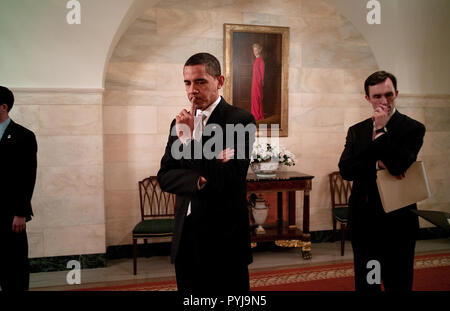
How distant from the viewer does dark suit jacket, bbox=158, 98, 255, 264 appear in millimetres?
1795

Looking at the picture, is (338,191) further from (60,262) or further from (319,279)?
(60,262)

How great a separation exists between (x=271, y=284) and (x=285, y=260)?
0.91 meters

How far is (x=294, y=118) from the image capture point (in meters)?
5.47

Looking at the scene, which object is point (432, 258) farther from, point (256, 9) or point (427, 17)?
point (256, 9)

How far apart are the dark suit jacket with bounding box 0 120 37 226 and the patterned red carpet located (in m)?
1.43

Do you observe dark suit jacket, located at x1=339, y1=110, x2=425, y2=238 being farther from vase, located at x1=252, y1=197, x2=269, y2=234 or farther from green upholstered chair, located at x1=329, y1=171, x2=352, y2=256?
green upholstered chair, located at x1=329, y1=171, x2=352, y2=256

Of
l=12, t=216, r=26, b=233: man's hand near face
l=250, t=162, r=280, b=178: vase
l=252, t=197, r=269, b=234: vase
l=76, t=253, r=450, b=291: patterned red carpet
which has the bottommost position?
l=76, t=253, r=450, b=291: patterned red carpet

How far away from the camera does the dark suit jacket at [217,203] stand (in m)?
1.79

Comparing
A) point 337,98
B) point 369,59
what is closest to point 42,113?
point 337,98

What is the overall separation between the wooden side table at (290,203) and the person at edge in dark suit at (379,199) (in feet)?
7.31

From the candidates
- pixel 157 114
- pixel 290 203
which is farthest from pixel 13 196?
pixel 290 203

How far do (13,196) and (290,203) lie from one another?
10.9 ft

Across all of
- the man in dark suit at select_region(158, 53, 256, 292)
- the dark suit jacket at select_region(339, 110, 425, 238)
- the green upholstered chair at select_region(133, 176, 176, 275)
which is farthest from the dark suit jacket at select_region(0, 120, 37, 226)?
the dark suit jacket at select_region(339, 110, 425, 238)

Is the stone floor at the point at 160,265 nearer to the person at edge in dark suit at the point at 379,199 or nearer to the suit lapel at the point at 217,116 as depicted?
the person at edge in dark suit at the point at 379,199
